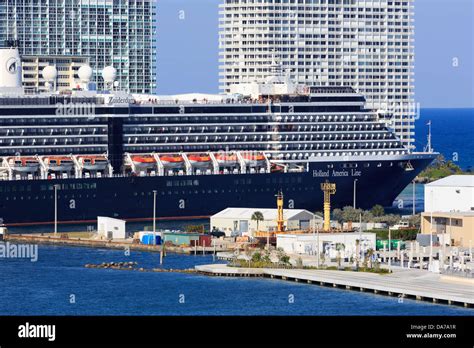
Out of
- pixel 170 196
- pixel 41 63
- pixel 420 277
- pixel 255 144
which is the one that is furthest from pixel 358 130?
pixel 420 277

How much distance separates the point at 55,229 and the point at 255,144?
20.8 meters

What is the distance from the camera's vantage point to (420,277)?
84.6 meters

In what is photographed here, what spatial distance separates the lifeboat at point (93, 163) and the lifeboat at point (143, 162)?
1.96m

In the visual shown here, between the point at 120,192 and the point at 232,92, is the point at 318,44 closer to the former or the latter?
the point at 232,92

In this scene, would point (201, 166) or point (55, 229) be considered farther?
point (201, 166)

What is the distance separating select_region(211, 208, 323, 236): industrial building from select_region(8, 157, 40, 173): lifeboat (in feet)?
38.2

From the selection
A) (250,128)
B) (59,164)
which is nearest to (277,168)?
(250,128)

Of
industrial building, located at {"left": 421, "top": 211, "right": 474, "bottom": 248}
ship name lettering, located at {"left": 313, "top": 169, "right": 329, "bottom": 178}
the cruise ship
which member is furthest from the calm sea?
ship name lettering, located at {"left": 313, "top": 169, "right": 329, "bottom": 178}

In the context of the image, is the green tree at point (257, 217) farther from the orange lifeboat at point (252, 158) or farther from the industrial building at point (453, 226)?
the orange lifeboat at point (252, 158)

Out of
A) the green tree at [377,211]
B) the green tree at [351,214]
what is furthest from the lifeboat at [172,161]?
the green tree at [377,211]

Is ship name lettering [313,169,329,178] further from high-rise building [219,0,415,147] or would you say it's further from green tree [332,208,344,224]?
high-rise building [219,0,415,147]

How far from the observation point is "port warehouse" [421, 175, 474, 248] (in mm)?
98812

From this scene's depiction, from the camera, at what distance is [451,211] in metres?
103

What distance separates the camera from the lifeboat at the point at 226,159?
405ft
